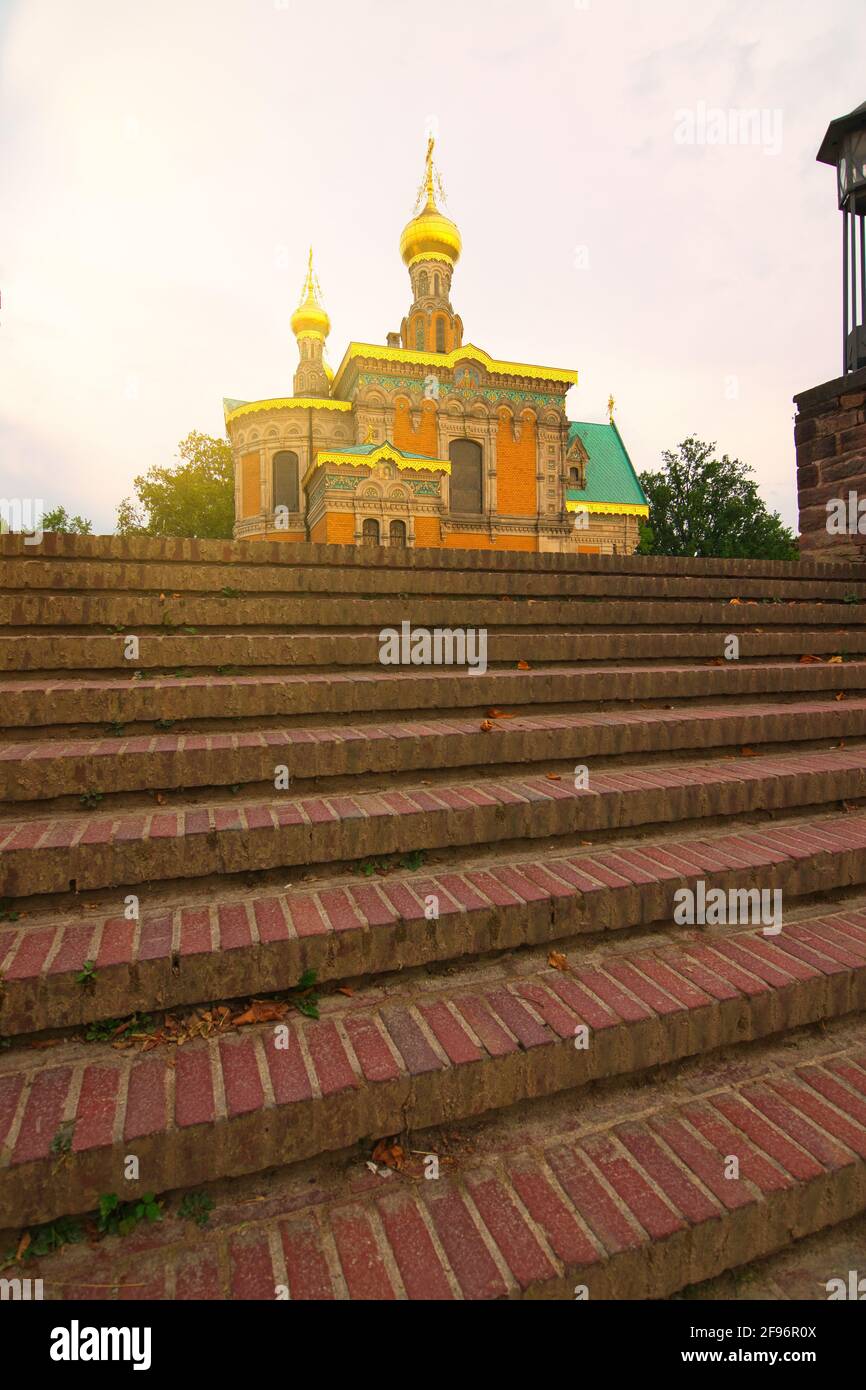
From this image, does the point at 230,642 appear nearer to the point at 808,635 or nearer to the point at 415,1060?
the point at 415,1060

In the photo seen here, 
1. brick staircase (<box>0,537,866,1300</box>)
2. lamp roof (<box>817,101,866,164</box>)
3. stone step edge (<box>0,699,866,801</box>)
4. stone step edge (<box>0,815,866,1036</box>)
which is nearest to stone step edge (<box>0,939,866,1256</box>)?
brick staircase (<box>0,537,866,1300</box>)

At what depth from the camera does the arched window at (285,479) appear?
32.3 m

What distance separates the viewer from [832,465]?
688 centimetres

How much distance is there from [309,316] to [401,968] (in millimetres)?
45487

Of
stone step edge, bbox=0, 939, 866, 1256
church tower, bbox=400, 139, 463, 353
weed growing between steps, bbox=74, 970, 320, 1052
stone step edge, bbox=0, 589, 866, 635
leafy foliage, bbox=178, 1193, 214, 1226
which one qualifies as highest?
church tower, bbox=400, 139, 463, 353

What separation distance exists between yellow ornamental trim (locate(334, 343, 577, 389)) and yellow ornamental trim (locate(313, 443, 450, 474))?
6.98 m

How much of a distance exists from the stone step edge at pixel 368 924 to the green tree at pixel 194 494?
4002 centimetres

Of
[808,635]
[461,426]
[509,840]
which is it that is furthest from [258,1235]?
Result: [461,426]

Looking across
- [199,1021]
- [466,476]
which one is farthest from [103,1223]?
[466,476]

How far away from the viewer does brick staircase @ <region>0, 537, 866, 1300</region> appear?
1.78m

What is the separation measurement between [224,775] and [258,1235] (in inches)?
70.8

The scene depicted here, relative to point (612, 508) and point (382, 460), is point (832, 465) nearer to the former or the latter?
point (382, 460)

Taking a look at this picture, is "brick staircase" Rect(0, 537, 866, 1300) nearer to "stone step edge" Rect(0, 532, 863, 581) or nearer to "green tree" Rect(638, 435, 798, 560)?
"stone step edge" Rect(0, 532, 863, 581)

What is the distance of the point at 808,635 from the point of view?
5.45 meters
